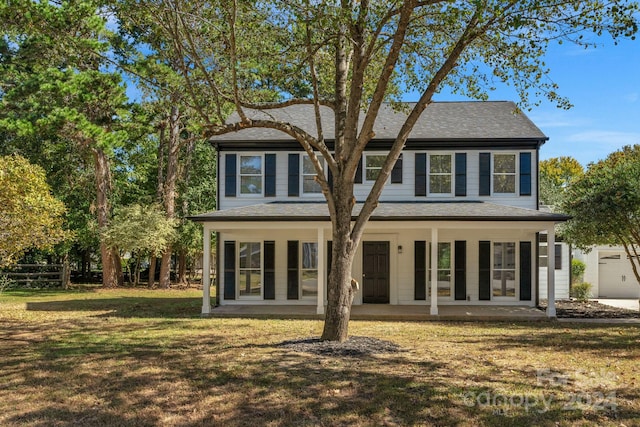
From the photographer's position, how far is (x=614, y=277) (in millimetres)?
22328

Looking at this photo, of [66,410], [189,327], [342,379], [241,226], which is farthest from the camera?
[241,226]

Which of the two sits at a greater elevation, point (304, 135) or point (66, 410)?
point (304, 135)

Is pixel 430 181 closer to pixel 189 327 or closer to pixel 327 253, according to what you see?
pixel 327 253

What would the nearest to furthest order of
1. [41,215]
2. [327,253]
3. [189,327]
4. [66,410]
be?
[66,410] → [189,327] → [41,215] → [327,253]

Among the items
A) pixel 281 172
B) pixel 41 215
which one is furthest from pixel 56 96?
pixel 281 172

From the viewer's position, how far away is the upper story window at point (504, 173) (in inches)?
659

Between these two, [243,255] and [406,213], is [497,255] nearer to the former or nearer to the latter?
[406,213]

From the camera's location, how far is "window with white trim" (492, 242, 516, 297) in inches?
653

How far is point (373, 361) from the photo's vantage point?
331 inches

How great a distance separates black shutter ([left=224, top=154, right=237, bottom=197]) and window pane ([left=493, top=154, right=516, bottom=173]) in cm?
783

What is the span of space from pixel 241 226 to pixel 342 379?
8.02 m

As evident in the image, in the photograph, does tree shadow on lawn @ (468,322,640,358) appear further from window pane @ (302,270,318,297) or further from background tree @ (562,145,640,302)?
window pane @ (302,270,318,297)

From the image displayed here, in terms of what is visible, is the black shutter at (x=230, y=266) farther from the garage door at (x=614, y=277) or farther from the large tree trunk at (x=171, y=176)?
the garage door at (x=614, y=277)

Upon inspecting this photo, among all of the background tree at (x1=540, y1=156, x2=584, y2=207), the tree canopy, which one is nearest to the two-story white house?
the tree canopy
